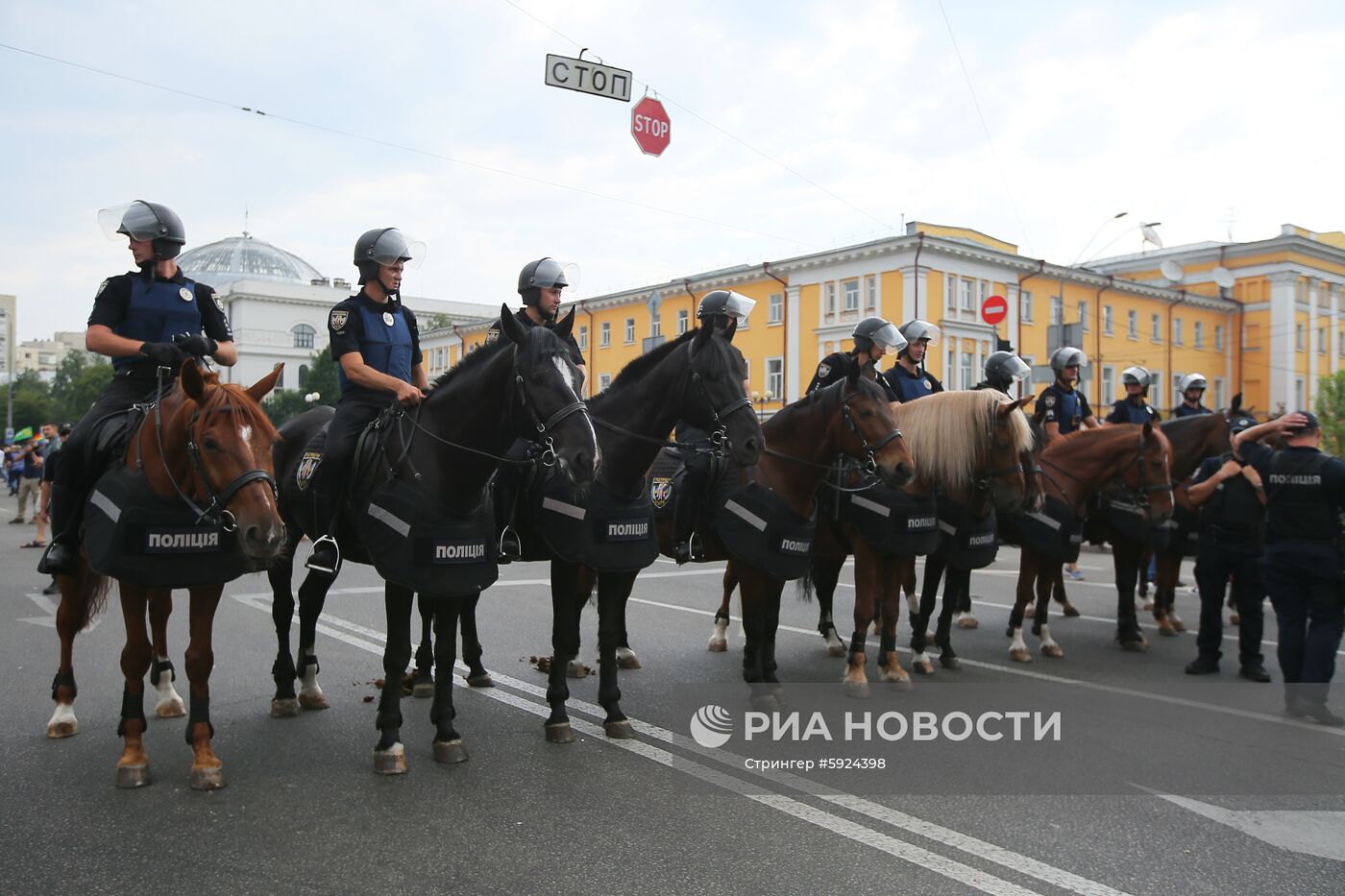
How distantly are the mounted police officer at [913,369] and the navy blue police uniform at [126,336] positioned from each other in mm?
5879

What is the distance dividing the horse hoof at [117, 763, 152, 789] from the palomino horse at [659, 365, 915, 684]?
3.62 metres

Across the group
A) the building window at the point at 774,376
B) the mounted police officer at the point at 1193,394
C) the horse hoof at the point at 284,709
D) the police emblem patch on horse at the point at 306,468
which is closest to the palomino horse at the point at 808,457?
the police emblem patch on horse at the point at 306,468

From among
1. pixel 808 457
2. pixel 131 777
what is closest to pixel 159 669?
pixel 131 777

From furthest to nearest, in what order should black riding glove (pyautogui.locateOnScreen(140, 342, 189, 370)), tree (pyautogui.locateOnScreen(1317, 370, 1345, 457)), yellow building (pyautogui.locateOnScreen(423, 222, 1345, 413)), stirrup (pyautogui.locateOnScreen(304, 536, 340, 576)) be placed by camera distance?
yellow building (pyautogui.locateOnScreen(423, 222, 1345, 413)) → tree (pyautogui.locateOnScreen(1317, 370, 1345, 457)) → stirrup (pyautogui.locateOnScreen(304, 536, 340, 576)) → black riding glove (pyautogui.locateOnScreen(140, 342, 189, 370))

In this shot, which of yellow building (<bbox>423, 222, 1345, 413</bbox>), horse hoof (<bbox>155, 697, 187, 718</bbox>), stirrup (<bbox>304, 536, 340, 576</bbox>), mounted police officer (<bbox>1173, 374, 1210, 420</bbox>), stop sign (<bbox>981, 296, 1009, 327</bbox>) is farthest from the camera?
yellow building (<bbox>423, 222, 1345, 413</bbox>)

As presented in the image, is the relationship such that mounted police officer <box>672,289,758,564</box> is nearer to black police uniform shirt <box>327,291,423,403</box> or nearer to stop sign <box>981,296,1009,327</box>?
Answer: black police uniform shirt <box>327,291,423,403</box>

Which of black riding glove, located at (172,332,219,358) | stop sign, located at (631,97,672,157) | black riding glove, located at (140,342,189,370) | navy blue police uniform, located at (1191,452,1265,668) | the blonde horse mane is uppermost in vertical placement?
stop sign, located at (631,97,672,157)

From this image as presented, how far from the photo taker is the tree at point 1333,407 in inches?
1580

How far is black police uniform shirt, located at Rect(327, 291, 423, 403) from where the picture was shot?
575cm

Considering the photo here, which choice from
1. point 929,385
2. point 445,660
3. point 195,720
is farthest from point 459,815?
point 929,385

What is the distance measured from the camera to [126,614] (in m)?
4.89

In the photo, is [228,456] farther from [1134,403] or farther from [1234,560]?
[1134,403]

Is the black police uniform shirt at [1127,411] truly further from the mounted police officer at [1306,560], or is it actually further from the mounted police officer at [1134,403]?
the mounted police officer at [1306,560]

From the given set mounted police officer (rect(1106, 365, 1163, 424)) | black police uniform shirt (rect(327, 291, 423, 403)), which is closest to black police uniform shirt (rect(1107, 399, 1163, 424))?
mounted police officer (rect(1106, 365, 1163, 424))
